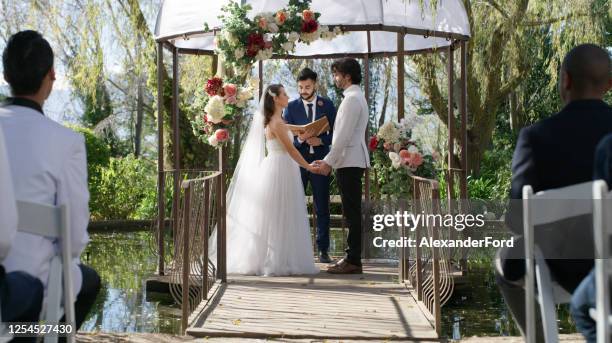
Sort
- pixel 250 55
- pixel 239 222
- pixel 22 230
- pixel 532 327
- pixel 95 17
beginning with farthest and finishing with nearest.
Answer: pixel 95 17 → pixel 239 222 → pixel 250 55 → pixel 532 327 → pixel 22 230

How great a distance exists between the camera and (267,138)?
948 cm

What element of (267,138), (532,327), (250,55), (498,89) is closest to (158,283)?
(267,138)

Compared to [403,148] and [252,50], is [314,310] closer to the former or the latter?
[403,148]

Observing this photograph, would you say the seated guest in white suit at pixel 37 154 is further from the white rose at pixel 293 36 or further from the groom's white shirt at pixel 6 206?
the white rose at pixel 293 36

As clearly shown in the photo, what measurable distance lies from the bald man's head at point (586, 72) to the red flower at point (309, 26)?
5069 mm

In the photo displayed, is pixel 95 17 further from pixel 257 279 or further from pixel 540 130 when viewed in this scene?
pixel 540 130

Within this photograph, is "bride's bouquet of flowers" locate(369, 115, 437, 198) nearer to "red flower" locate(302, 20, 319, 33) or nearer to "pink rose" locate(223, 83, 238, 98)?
"red flower" locate(302, 20, 319, 33)

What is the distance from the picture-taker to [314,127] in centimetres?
999

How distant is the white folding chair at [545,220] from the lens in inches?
139

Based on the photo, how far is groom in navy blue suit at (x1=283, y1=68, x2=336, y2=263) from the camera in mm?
9812

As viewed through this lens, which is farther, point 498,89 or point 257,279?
point 498,89

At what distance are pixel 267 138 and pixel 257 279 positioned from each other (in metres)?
1.47

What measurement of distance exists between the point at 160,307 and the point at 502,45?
7796 mm

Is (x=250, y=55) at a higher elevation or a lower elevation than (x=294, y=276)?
higher
